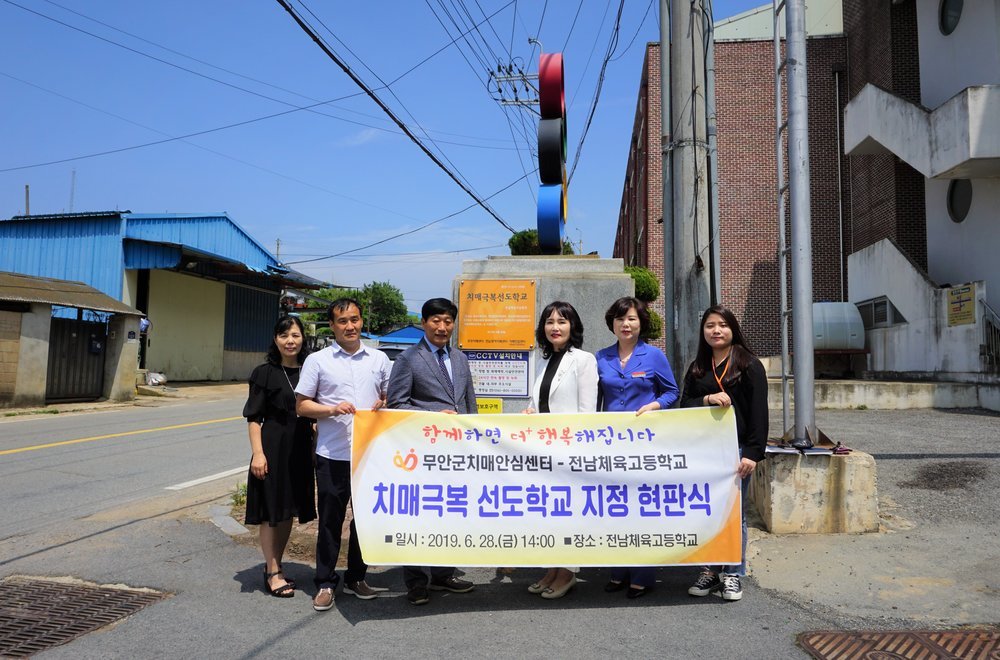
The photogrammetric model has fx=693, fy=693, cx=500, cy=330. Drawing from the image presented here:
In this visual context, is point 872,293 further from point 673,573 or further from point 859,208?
point 673,573

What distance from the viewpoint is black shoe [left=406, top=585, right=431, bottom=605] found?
4.20m

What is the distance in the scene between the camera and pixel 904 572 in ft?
14.7

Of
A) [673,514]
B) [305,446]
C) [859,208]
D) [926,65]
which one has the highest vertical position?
[926,65]

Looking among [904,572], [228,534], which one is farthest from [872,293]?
[228,534]

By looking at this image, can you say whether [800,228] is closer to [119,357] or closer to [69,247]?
[119,357]

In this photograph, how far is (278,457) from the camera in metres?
4.41

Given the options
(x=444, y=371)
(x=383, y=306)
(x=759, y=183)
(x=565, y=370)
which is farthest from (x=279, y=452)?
(x=383, y=306)

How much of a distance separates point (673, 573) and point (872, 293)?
16.6m

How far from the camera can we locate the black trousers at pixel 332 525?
13.9 ft

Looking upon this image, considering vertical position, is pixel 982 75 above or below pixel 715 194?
above

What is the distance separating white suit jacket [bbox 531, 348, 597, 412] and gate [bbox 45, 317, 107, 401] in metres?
17.4

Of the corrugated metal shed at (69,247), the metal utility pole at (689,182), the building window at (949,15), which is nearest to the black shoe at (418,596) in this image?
the metal utility pole at (689,182)

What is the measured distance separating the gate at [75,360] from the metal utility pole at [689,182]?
17060mm

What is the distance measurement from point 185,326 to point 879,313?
22.8 m
